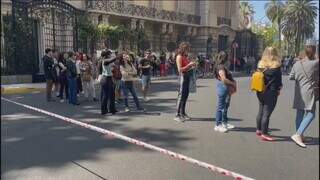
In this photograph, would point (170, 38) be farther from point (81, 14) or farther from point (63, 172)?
point (63, 172)

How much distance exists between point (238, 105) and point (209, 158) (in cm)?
598

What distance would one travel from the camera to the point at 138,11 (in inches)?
1158

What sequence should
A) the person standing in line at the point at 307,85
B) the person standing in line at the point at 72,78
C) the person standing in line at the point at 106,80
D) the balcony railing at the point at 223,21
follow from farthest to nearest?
1. the balcony railing at the point at 223,21
2. the person standing in line at the point at 72,78
3. the person standing in line at the point at 106,80
4. the person standing in line at the point at 307,85

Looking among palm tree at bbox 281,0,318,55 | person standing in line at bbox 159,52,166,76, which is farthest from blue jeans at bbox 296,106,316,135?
palm tree at bbox 281,0,318,55

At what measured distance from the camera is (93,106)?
1102cm

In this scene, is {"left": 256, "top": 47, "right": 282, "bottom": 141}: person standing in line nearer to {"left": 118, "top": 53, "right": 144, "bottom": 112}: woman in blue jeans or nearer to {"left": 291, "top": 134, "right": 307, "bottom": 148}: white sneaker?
{"left": 291, "top": 134, "right": 307, "bottom": 148}: white sneaker

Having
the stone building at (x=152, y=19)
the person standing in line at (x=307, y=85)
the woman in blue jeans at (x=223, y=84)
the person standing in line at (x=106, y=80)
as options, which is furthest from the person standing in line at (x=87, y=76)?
the stone building at (x=152, y=19)

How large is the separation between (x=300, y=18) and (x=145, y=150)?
2137 inches

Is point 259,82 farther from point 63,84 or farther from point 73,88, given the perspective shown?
point 63,84

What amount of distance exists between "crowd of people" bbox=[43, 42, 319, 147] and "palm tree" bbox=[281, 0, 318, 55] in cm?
4832

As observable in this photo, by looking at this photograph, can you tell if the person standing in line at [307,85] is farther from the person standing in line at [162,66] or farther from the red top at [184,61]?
the person standing in line at [162,66]

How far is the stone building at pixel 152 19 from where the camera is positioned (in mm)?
19875

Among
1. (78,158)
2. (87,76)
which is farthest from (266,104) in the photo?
(87,76)

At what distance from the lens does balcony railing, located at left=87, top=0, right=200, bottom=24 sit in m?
26.0
